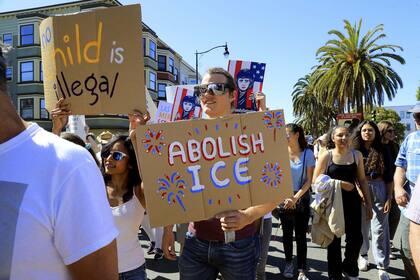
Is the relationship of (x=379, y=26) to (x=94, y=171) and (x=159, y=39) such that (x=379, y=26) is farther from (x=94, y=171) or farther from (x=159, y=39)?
(x=94, y=171)

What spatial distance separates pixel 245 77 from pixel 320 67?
25634mm

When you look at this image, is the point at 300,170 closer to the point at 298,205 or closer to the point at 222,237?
the point at 298,205

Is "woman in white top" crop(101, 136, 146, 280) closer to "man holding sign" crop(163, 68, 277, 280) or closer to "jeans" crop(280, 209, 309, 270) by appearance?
"man holding sign" crop(163, 68, 277, 280)

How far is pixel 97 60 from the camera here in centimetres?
252

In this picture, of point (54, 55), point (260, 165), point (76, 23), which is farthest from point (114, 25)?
point (260, 165)

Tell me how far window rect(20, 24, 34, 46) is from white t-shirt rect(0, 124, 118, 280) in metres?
36.1

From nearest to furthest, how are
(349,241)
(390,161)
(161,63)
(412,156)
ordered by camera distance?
1. (412,156)
2. (349,241)
3. (390,161)
4. (161,63)

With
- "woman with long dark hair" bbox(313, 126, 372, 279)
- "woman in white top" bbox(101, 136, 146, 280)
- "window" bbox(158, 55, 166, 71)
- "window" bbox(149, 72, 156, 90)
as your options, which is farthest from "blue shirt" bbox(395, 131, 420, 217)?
"window" bbox(158, 55, 166, 71)

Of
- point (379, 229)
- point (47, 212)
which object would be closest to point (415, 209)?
point (47, 212)

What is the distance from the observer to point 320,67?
29.6 m

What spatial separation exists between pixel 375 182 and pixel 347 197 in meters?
0.97

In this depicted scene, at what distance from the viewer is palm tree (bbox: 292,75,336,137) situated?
43812mm

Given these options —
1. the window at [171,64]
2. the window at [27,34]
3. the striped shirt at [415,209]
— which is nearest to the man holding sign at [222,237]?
the striped shirt at [415,209]

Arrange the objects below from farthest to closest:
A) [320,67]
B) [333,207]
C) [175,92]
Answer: [320,67] < [175,92] < [333,207]
